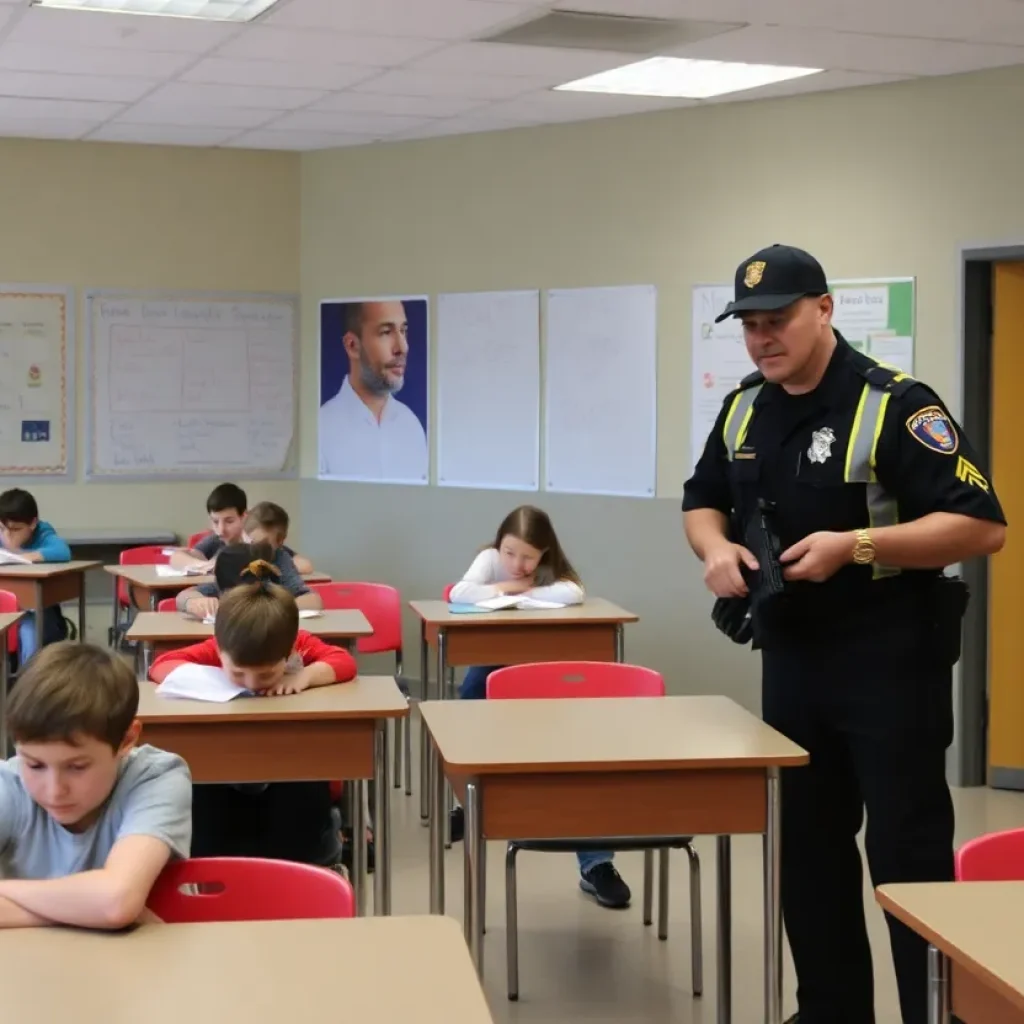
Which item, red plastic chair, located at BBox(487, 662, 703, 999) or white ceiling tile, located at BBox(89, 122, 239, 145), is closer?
red plastic chair, located at BBox(487, 662, 703, 999)

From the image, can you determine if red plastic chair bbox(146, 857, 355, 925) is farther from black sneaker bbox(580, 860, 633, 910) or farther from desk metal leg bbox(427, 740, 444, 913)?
black sneaker bbox(580, 860, 633, 910)

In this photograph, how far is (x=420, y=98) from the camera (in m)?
6.40

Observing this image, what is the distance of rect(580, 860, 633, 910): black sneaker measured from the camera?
13.7ft

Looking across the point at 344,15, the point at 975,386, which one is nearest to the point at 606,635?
the point at 975,386

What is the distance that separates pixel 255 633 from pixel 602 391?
145 inches

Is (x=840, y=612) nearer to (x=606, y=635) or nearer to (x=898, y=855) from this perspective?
(x=898, y=855)

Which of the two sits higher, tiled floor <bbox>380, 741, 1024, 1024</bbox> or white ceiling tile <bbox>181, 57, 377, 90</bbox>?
white ceiling tile <bbox>181, 57, 377, 90</bbox>

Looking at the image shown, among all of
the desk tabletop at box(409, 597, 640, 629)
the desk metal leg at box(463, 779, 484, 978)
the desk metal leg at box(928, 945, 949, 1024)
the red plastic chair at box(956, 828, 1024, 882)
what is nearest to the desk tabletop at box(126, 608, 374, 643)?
the desk tabletop at box(409, 597, 640, 629)

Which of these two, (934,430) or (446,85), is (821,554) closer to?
(934,430)

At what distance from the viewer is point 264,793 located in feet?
11.3

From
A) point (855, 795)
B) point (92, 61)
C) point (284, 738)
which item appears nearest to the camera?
point (855, 795)

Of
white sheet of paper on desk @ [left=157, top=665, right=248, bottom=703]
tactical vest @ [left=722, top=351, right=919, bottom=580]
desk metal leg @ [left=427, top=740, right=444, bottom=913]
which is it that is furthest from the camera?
white sheet of paper on desk @ [left=157, top=665, right=248, bottom=703]

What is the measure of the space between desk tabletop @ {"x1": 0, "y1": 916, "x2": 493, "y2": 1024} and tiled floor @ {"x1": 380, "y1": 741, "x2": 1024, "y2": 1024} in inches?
66.3

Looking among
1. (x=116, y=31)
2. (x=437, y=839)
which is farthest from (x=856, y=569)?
(x=116, y=31)
